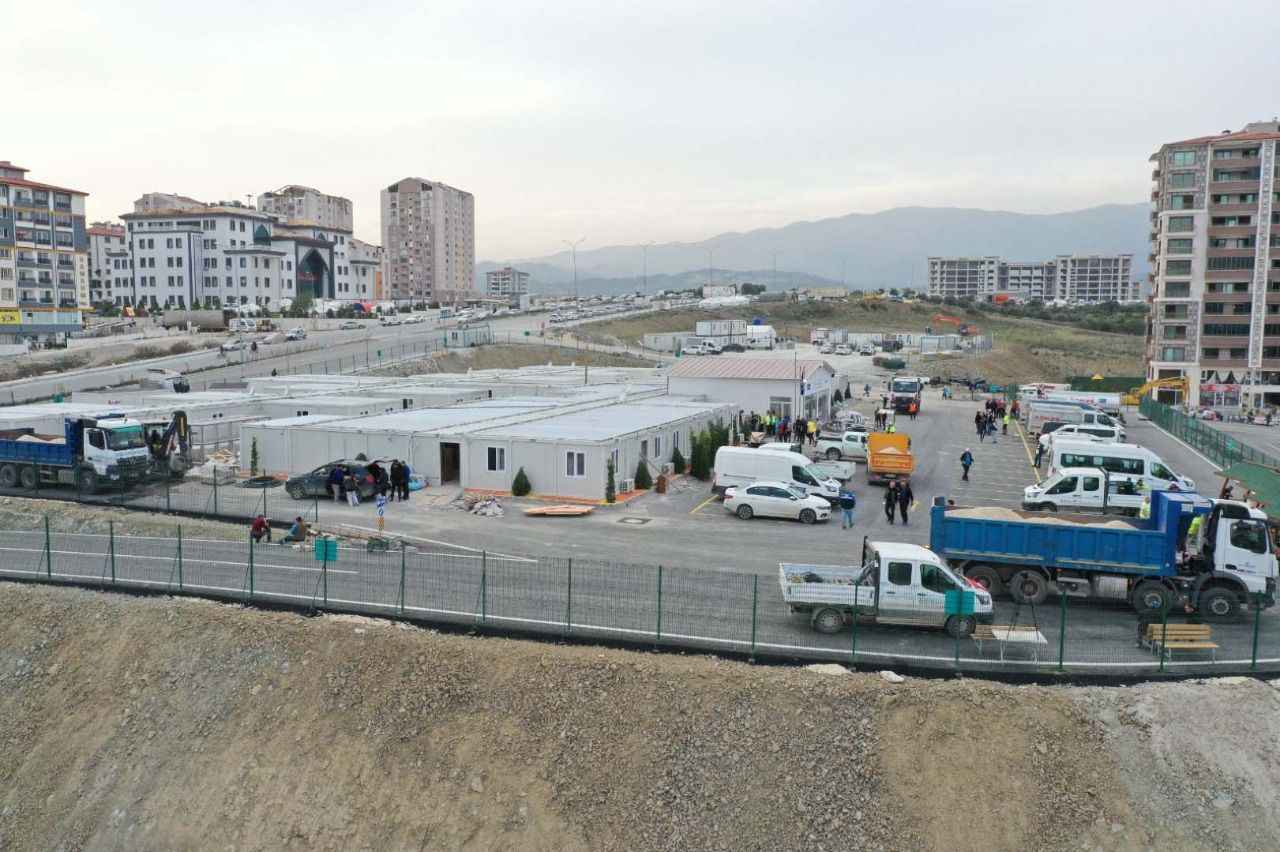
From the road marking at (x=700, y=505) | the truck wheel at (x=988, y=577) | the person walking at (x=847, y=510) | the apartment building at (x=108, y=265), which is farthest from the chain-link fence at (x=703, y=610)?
the apartment building at (x=108, y=265)

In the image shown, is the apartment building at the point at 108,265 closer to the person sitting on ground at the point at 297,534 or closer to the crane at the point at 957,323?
the crane at the point at 957,323

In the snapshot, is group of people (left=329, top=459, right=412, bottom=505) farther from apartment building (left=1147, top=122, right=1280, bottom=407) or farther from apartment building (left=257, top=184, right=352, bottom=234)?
apartment building (left=257, top=184, right=352, bottom=234)

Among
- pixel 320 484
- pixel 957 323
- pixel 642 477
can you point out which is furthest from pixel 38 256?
pixel 957 323

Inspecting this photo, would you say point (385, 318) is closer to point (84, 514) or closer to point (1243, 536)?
point (84, 514)

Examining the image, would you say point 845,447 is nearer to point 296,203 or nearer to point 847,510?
point 847,510

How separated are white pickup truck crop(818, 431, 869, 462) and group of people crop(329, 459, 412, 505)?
17715 millimetres

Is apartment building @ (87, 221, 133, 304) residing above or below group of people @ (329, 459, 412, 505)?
above

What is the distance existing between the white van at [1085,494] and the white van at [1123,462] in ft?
5.39

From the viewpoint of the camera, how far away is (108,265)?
464ft

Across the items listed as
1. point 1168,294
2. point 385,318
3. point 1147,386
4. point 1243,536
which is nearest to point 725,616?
point 1243,536

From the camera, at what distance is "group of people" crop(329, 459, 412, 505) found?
30522mm

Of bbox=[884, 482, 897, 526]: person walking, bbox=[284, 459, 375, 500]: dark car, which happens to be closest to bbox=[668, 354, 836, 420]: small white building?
bbox=[884, 482, 897, 526]: person walking

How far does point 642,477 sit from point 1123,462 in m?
16.3

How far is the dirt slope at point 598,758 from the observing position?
14.1 metres
